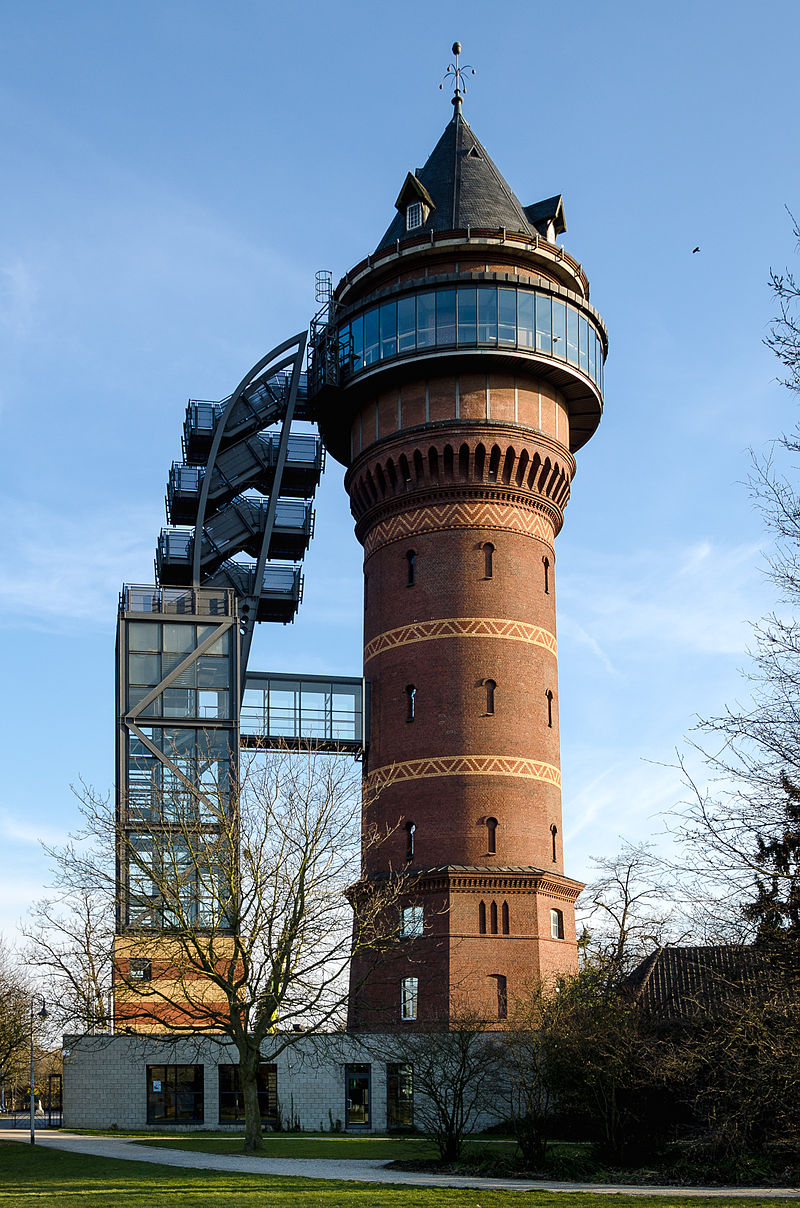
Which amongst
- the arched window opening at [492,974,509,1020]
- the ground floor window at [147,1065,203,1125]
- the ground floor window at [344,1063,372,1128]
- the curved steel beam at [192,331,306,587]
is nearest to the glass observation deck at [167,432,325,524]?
the curved steel beam at [192,331,306,587]

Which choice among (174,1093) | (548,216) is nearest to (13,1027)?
(174,1093)

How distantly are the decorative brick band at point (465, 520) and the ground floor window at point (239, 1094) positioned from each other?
58.4 ft

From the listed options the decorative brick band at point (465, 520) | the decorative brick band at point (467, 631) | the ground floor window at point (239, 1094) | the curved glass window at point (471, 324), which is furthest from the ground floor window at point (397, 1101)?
the curved glass window at point (471, 324)

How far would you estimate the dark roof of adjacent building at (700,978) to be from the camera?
18177 millimetres

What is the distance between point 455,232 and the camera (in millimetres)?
47281

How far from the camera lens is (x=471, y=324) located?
151ft

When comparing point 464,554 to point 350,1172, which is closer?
point 350,1172

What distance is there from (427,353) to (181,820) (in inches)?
741

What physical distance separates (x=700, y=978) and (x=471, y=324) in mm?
22774

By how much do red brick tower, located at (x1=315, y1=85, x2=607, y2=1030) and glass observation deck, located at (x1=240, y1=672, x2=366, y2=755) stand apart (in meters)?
0.85

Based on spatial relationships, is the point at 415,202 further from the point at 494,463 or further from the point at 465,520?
the point at 465,520

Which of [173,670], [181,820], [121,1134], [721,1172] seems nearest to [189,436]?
[173,670]

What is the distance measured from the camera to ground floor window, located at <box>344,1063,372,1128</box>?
42344 millimetres

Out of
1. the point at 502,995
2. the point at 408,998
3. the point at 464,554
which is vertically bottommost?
the point at 408,998
